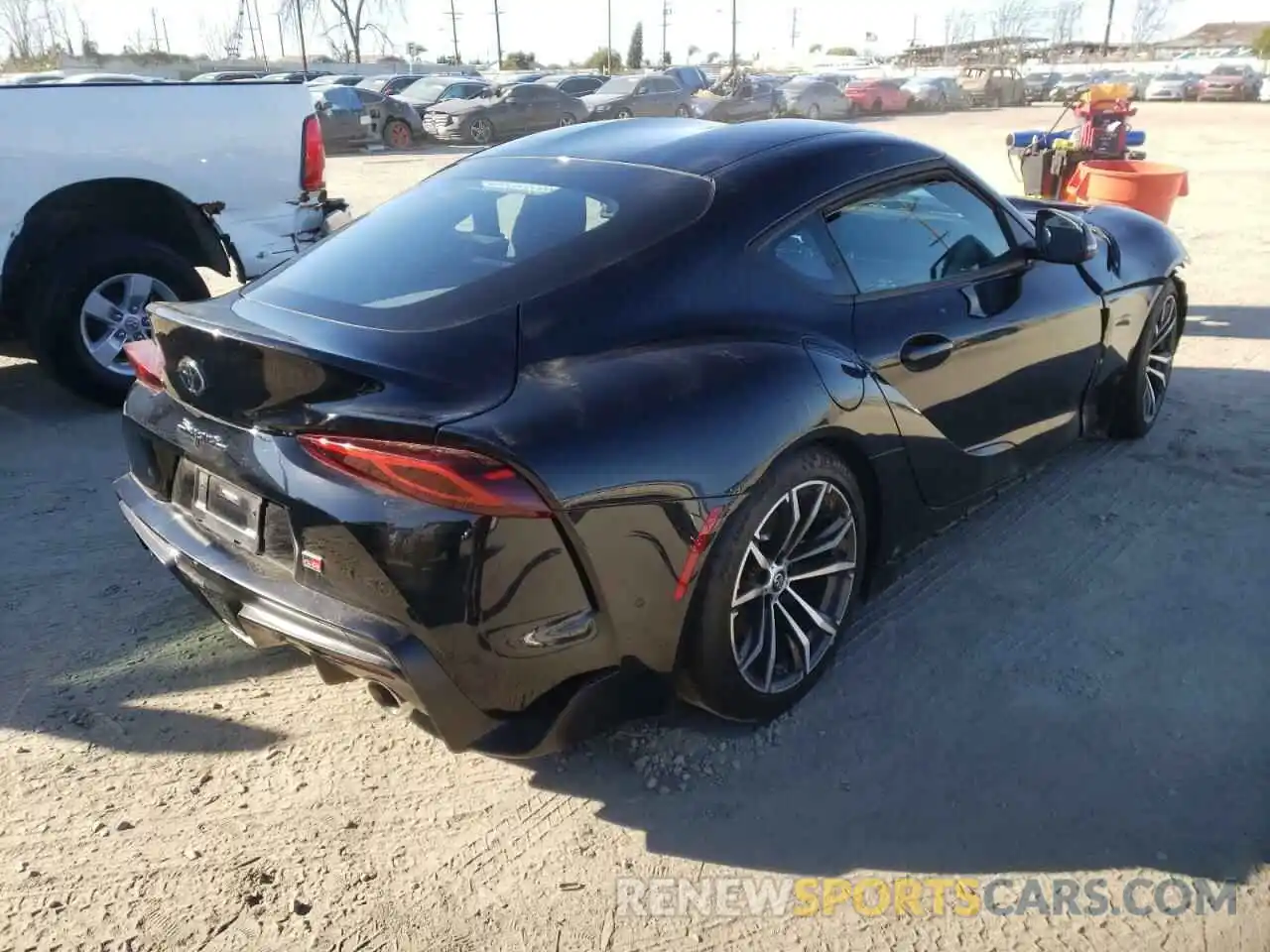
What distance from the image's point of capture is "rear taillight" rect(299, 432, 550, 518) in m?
2.13

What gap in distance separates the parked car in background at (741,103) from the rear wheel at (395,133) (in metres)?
7.83

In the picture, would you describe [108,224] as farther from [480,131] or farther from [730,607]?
[480,131]

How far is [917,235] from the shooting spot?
3.42 metres

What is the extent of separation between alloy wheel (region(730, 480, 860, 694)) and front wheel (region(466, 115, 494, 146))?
23.1 m

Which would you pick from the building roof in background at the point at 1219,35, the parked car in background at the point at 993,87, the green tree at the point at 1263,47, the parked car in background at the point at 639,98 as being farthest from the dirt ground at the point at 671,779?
the building roof in background at the point at 1219,35

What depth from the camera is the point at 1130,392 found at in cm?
462

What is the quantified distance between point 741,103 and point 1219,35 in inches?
4290

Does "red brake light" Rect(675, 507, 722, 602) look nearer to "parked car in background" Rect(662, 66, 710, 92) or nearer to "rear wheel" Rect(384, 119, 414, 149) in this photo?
"rear wheel" Rect(384, 119, 414, 149)

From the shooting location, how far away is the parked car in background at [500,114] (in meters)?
24.3

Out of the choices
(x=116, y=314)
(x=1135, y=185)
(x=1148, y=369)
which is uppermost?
(x=1135, y=185)

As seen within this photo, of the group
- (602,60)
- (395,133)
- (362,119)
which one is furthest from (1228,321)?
(602,60)

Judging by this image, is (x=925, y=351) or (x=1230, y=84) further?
(x=1230, y=84)

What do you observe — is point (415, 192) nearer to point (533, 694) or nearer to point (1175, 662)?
point (533, 694)

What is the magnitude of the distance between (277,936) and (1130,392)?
4.09m
